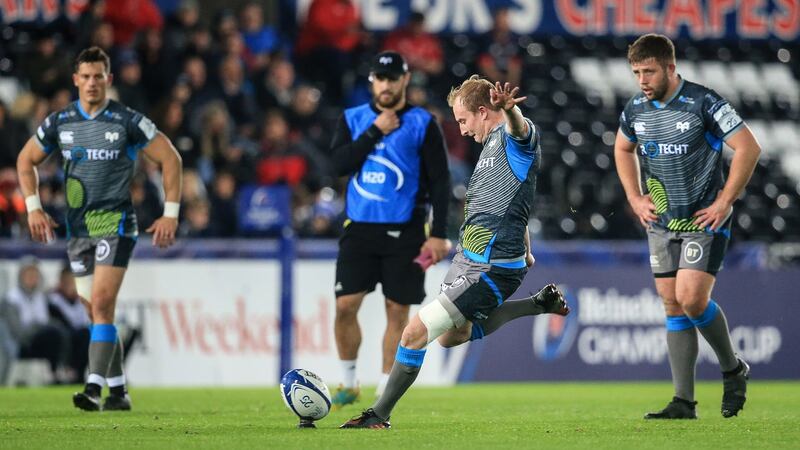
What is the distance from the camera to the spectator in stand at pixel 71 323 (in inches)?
530

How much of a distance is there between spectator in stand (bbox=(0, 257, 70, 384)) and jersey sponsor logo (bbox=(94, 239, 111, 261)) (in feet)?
13.0

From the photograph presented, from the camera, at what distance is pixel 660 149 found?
873 cm

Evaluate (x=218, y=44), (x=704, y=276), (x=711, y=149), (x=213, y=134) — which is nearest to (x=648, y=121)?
(x=711, y=149)

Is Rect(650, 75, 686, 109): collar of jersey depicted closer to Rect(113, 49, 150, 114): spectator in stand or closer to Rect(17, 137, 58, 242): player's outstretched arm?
Rect(17, 137, 58, 242): player's outstretched arm

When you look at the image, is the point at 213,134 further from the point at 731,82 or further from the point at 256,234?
the point at 731,82

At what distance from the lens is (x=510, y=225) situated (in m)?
7.78

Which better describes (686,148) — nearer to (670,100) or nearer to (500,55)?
(670,100)

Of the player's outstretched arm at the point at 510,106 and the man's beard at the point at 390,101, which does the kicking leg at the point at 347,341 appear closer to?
the man's beard at the point at 390,101

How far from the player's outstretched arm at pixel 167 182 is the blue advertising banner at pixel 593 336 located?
561 centimetres

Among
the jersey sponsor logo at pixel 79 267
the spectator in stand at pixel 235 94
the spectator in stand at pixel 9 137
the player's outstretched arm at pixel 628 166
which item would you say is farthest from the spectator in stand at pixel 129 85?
the player's outstretched arm at pixel 628 166

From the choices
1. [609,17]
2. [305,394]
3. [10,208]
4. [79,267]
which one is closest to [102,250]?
[79,267]

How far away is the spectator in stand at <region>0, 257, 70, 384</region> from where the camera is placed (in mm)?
13336

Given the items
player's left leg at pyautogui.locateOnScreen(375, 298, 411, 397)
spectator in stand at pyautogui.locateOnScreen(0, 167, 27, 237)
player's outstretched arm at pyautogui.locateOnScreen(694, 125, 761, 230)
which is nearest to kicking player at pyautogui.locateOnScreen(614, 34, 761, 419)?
player's outstretched arm at pyautogui.locateOnScreen(694, 125, 761, 230)

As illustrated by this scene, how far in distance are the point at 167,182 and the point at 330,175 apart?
7384 millimetres
